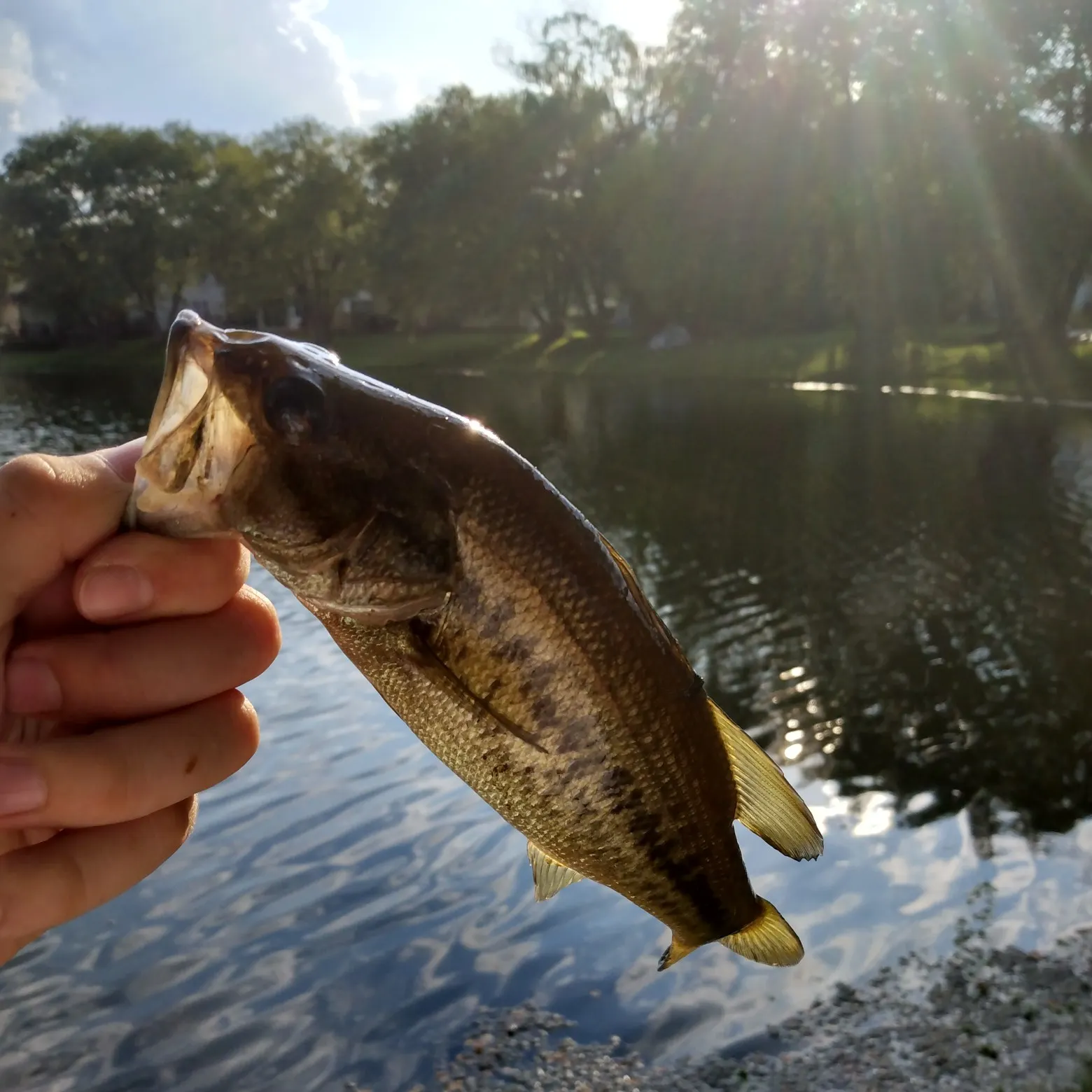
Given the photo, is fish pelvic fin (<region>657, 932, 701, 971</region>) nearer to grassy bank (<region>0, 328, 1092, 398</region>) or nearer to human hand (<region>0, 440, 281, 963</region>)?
human hand (<region>0, 440, 281, 963</region>)

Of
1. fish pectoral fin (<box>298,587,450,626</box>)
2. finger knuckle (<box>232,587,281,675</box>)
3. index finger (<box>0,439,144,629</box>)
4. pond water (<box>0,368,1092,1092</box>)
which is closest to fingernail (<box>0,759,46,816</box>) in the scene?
index finger (<box>0,439,144,629</box>)

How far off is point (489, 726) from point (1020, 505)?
84.4 feet

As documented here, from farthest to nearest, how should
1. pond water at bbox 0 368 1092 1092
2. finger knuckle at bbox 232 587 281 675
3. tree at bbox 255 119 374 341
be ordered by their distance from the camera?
tree at bbox 255 119 374 341 < pond water at bbox 0 368 1092 1092 < finger knuckle at bbox 232 587 281 675

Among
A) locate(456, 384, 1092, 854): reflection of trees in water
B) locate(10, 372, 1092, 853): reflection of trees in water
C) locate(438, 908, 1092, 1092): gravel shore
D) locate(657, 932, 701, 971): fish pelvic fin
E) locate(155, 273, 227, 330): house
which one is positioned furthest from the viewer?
locate(155, 273, 227, 330): house

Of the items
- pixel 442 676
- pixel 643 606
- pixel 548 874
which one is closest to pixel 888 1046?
pixel 548 874

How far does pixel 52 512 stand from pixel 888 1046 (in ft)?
26.1

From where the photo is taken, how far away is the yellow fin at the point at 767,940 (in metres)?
2.57

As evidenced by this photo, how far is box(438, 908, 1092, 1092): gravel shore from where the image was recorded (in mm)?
7664

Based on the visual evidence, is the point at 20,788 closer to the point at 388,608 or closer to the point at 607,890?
the point at 388,608

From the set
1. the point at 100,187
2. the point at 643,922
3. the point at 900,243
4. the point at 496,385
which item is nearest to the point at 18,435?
the point at 496,385

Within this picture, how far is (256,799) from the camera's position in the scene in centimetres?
1187

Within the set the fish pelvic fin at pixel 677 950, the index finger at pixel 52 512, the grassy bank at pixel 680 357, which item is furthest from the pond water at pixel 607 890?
the grassy bank at pixel 680 357

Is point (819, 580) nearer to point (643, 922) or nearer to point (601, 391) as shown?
point (643, 922)

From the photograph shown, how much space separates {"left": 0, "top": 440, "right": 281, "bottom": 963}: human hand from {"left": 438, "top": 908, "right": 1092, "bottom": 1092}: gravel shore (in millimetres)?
6458
